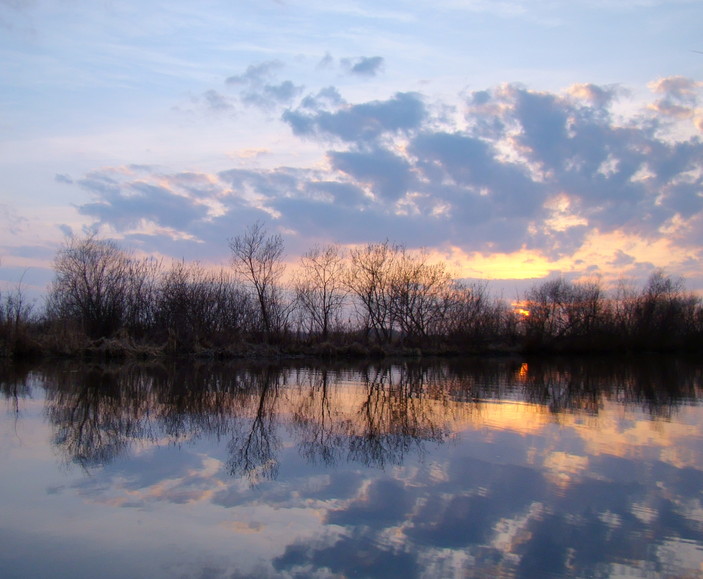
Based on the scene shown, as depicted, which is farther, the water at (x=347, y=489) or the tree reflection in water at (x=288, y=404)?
the tree reflection in water at (x=288, y=404)

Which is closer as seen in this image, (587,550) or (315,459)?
(587,550)

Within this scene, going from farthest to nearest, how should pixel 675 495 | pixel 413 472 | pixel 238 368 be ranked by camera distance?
pixel 238 368, pixel 413 472, pixel 675 495

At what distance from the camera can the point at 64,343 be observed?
25.6m

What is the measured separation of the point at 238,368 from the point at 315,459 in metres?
16.7

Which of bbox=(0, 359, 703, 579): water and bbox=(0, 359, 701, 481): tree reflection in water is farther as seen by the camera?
bbox=(0, 359, 701, 481): tree reflection in water

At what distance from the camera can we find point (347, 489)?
6.18 m

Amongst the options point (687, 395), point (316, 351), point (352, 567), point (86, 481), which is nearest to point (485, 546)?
point (352, 567)

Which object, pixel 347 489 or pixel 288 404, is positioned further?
pixel 288 404

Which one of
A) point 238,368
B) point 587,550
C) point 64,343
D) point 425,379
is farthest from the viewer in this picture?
point 64,343

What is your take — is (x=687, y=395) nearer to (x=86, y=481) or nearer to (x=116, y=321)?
(x=86, y=481)

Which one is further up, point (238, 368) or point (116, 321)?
point (116, 321)

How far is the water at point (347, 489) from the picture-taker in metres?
4.41

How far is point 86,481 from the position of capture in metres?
6.36

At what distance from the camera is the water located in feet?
14.5
